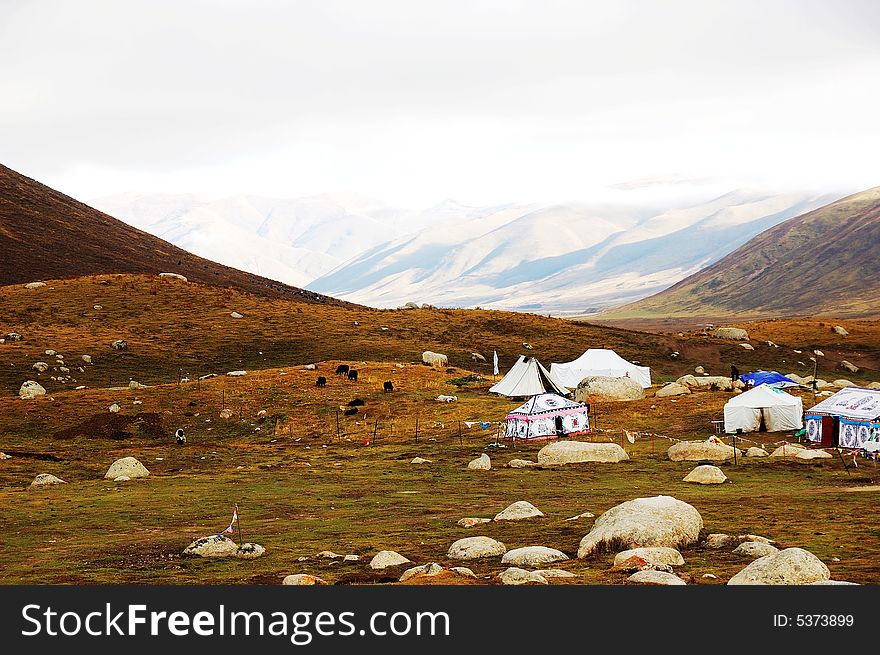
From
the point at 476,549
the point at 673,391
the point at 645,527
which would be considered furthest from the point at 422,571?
the point at 673,391

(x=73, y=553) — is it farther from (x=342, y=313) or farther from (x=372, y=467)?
(x=342, y=313)

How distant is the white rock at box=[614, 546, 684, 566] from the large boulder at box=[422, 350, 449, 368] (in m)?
77.0

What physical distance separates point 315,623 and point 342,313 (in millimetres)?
114788

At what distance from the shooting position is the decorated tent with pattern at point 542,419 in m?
67.2

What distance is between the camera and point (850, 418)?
5888 cm

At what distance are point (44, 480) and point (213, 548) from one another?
2428 centimetres

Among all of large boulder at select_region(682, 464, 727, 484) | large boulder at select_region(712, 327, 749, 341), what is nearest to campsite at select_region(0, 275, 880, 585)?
large boulder at select_region(682, 464, 727, 484)

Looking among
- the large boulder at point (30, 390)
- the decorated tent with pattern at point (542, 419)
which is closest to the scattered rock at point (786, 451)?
the decorated tent with pattern at point (542, 419)

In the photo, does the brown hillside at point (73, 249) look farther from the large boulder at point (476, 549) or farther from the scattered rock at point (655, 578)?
the scattered rock at point (655, 578)

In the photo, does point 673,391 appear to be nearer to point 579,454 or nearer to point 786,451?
point 786,451

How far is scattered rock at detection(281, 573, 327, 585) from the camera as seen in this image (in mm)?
23016

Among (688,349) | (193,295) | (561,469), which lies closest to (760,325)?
(688,349)

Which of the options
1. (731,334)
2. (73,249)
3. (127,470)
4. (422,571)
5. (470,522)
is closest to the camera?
(422,571)

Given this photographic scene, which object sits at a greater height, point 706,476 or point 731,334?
point 731,334
